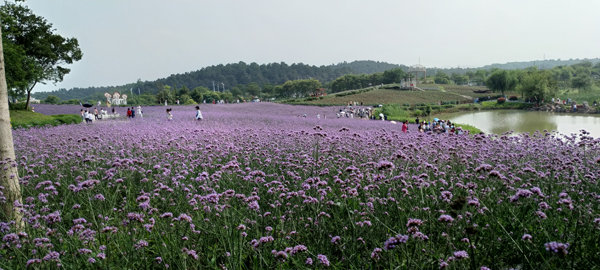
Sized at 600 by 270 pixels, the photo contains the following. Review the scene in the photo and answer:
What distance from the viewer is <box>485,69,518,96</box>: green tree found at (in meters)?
69.4

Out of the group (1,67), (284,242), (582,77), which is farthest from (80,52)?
(582,77)

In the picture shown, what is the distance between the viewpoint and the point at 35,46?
29.2 m

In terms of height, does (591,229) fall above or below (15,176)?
below

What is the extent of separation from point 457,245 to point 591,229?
1.48m

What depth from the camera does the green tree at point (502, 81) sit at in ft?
228

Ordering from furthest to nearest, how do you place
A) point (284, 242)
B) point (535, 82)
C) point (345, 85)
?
point (345, 85)
point (535, 82)
point (284, 242)

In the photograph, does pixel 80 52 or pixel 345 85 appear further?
pixel 345 85

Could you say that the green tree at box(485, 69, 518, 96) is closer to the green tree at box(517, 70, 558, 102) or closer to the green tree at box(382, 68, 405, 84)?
the green tree at box(517, 70, 558, 102)

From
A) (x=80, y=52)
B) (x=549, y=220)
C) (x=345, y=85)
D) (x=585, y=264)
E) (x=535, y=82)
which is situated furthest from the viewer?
(x=345, y=85)

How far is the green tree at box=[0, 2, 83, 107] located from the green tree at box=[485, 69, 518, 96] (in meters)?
72.4

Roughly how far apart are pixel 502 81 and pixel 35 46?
75937 mm

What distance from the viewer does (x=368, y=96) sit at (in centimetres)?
6562

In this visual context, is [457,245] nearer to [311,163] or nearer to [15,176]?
[311,163]

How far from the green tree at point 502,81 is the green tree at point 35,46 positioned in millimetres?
72355
